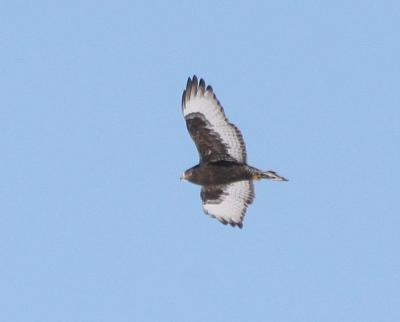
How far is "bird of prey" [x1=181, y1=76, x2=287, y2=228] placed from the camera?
2347 cm

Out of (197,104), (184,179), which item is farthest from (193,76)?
(184,179)

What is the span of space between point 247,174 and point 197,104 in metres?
1.66

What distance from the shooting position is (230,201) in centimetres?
2412

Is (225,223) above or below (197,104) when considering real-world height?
below

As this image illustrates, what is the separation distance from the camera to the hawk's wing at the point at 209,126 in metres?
23.5

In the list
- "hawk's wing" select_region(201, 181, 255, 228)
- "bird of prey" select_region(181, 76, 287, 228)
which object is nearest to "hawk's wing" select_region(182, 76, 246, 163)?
"bird of prey" select_region(181, 76, 287, 228)

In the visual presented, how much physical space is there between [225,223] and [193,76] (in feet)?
9.59

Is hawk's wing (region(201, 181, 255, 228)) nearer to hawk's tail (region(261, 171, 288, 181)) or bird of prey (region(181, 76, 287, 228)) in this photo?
bird of prey (region(181, 76, 287, 228))

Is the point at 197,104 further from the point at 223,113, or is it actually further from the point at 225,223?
the point at 225,223

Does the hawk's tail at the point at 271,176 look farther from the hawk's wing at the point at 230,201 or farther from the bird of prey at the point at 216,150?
the hawk's wing at the point at 230,201

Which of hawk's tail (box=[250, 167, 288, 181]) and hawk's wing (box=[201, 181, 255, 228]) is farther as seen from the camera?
hawk's wing (box=[201, 181, 255, 228])

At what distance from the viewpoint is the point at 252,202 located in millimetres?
24188

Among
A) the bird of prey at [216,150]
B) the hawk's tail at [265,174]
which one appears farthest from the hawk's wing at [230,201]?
the hawk's tail at [265,174]

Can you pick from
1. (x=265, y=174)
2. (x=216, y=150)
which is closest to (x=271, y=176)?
(x=265, y=174)
